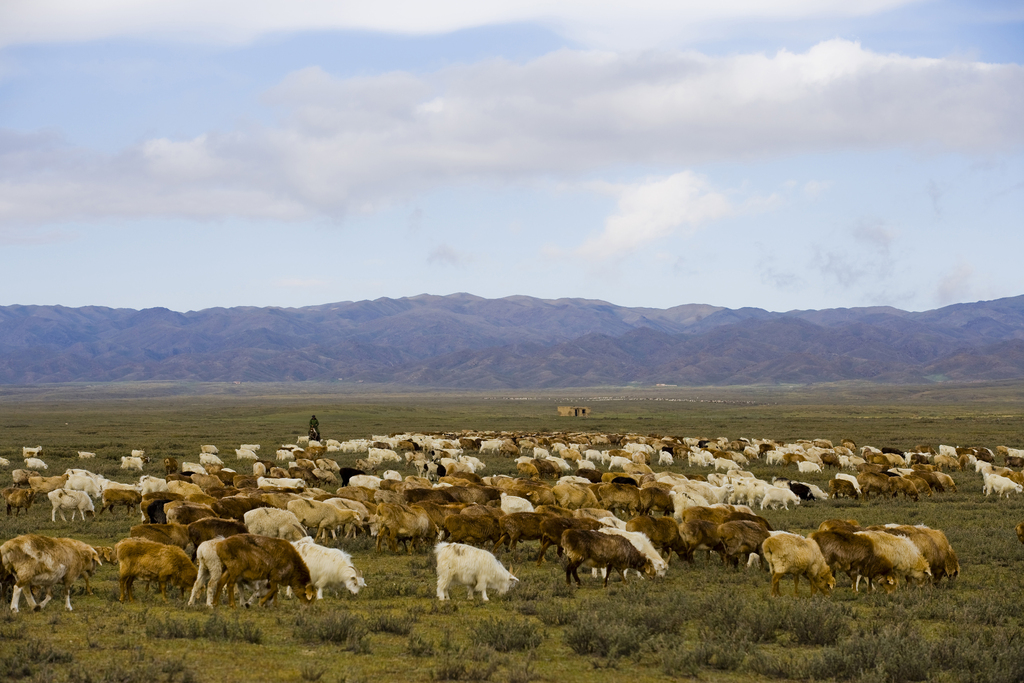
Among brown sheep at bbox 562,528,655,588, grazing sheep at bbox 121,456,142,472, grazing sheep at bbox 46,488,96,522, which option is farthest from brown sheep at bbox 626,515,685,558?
grazing sheep at bbox 121,456,142,472

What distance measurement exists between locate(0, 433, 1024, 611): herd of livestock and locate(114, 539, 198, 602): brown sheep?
0.02 m

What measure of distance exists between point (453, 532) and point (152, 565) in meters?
5.84

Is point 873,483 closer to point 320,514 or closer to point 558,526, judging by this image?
point 558,526

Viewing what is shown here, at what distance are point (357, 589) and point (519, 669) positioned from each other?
4166 mm

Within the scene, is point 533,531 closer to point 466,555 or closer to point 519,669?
point 466,555

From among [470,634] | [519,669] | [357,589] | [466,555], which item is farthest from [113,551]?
[519,669]

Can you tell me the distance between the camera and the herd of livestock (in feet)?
39.2

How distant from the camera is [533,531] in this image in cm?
1608

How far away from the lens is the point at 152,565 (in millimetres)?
12188

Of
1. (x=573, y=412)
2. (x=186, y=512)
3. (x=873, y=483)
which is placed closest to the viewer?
(x=186, y=512)

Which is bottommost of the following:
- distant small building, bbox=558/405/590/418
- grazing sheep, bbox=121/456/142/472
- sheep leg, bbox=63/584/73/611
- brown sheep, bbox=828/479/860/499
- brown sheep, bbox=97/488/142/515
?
distant small building, bbox=558/405/590/418

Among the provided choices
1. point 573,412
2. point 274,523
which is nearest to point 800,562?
point 274,523

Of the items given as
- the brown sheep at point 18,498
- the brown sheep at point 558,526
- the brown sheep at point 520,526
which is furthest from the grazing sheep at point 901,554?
the brown sheep at point 18,498

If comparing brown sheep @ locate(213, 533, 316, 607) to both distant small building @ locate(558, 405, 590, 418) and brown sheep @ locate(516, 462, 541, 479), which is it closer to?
brown sheep @ locate(516, 462, 541, 479)
